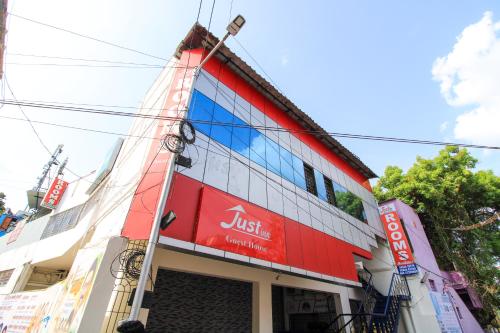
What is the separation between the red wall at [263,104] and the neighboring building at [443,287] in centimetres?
556

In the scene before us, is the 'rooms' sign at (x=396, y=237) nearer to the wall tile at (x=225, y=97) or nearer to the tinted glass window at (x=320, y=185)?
the tinted glass window at (x=320, y=185)

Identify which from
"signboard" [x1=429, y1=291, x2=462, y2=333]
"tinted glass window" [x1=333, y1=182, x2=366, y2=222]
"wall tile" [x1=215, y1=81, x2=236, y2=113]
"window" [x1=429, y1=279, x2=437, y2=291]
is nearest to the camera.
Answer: "wall tile" [x1=215, y1=81, x2=236, y2=113]

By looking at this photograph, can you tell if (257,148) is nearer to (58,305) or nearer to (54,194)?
(58,305)

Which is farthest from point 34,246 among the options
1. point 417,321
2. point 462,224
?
point 462,224

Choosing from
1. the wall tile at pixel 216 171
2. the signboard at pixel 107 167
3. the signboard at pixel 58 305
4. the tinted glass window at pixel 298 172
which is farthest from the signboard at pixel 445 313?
the signboard at pixel 107 167

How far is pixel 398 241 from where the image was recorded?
1372cm

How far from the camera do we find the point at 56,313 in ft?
17.1

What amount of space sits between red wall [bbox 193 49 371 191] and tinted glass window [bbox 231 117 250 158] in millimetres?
1576

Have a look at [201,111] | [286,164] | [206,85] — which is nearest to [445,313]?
[286,164]

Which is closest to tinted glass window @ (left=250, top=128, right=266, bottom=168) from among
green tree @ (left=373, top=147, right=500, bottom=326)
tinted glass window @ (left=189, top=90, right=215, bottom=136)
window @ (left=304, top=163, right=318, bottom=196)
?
tinted glass window @ (left=189, top=90, right=215, bottom=136)

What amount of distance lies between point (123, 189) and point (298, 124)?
868 cm

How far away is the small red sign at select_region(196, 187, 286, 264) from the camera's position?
576 centimetres

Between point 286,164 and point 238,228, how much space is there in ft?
15.5

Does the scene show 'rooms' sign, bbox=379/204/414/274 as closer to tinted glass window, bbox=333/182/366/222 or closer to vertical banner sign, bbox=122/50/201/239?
tinted glass window, bbox=333/182/366/222
